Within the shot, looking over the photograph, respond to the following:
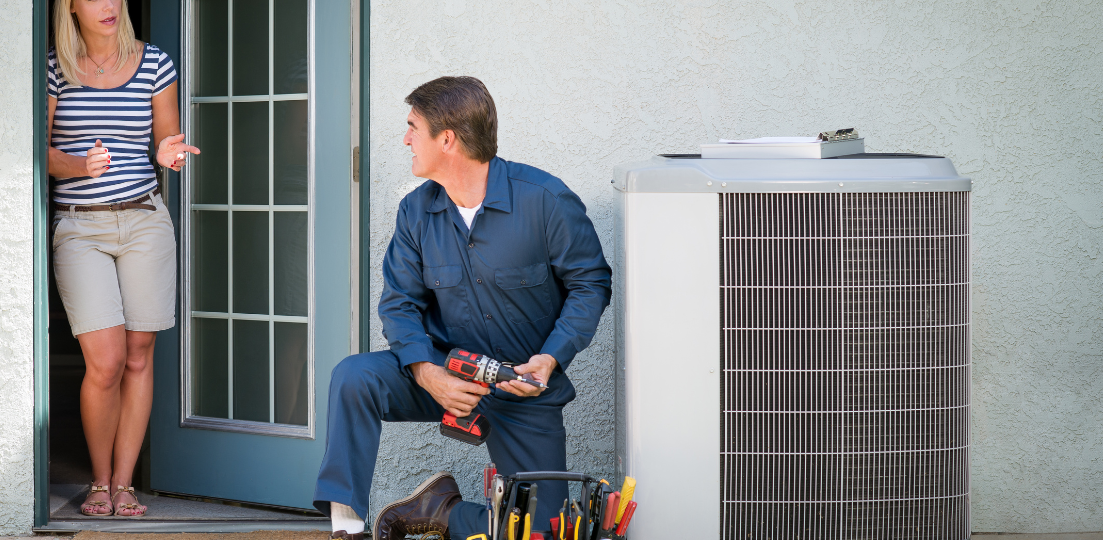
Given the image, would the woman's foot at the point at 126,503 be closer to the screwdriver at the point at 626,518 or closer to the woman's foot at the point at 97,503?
the woman's foot at the point at 97,503

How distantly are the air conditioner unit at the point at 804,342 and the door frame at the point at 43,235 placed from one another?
1.17 meters

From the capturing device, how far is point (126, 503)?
3.00m

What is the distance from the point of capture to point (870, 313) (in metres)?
1.97

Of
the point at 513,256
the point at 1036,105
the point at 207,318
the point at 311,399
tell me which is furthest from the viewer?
the point at 207,318

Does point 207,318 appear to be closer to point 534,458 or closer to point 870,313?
point 534,458

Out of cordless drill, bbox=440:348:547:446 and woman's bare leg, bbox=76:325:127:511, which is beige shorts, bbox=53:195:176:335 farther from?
cordless drill, bbox=440:348:547:446

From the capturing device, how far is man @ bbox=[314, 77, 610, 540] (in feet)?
7.72

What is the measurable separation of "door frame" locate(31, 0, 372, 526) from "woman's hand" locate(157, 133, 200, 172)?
0.36 meters

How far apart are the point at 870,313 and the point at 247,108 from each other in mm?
2305

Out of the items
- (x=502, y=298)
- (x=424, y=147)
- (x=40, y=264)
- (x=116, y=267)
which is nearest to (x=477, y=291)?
(x=502, y=298)

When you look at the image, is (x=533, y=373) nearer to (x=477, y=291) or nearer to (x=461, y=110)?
(x=477, y=291)

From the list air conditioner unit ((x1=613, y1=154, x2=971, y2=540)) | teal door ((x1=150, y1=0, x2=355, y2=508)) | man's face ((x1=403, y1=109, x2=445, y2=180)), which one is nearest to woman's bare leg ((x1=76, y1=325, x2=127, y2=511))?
teal door ((x1=150, y1=0, x2=355, y2=508))

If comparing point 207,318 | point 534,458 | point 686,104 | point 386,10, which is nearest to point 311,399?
point 207,318

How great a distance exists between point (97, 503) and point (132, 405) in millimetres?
341
